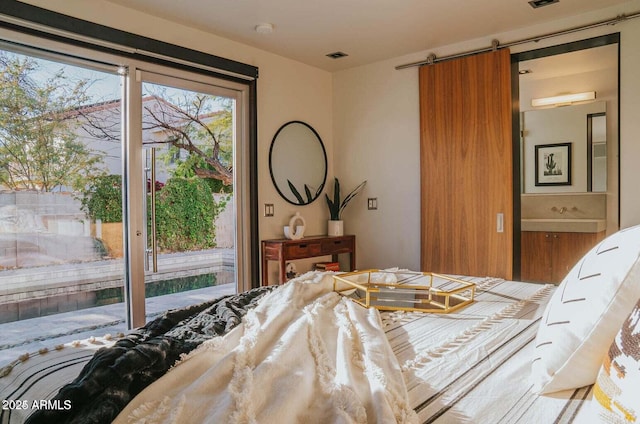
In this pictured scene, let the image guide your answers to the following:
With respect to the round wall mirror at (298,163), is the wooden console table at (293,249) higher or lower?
lower

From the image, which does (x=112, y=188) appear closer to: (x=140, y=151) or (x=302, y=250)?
(x=140, y=151)

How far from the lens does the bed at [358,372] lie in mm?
744

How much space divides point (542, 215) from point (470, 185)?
1493 mm

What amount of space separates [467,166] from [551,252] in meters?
1.46

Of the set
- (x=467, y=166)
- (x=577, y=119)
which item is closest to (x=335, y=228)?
(x=467, y=166)

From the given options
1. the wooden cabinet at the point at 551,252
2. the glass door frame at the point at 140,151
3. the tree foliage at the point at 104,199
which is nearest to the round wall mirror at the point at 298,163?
the glass door frame at the point at 140,151

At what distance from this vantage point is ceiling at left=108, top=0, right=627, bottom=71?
283 cm

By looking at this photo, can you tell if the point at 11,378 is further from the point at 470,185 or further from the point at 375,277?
the point at 470,185

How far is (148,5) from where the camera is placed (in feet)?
9.19

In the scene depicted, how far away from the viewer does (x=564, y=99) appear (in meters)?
4.30

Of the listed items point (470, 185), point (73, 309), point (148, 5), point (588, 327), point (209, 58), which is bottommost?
point (73, 309)

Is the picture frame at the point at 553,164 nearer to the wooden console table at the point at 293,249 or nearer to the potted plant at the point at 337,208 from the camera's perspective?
the potted plant at the point at 337,208

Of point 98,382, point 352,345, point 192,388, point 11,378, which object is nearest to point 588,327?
point 352,345

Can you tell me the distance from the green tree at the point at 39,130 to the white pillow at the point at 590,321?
2690 millimetres
